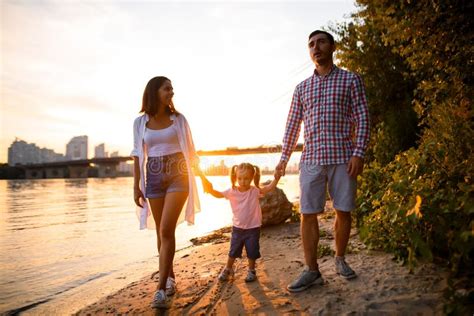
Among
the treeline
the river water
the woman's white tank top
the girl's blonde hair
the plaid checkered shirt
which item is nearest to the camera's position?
the treeline

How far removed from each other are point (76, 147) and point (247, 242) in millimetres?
193458

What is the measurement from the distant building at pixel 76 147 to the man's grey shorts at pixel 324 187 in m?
185

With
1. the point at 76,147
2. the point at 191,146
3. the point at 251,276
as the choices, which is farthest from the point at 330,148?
the point at 76,147

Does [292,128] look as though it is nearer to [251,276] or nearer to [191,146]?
[191,146]

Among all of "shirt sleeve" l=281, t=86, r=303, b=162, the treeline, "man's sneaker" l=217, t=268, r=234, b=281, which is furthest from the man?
"man's sneaker" l=217, t=268, r=234, b=281

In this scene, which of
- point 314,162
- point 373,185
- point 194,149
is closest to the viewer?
point 314,162

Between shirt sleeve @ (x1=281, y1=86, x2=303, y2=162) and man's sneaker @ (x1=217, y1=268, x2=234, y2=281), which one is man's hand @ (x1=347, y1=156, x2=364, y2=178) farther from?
man's sneaker @ (x1=217, y1=268, x2=234, y2=281)

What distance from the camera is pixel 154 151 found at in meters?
3.73

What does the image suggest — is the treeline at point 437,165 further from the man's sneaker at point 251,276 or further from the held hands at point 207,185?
the held hands at point 207,185

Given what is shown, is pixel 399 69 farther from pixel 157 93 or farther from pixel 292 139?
pixel 157 93

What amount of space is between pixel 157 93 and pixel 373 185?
405cm

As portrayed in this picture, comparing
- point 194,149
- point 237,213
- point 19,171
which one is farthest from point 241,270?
point 19,171

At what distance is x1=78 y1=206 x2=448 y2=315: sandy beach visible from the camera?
275 cm

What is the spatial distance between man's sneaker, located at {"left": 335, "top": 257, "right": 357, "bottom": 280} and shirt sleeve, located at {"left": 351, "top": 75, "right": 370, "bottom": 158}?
3.68 ft
